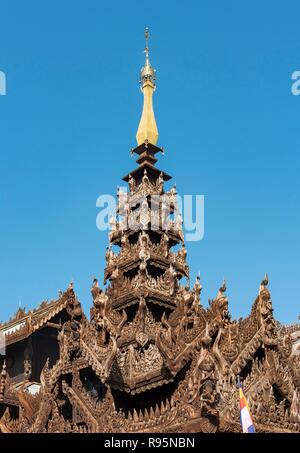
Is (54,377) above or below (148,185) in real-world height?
below

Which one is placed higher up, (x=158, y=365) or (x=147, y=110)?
(x=147, y=110)

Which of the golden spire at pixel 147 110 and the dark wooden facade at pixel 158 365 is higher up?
the golden spire at pixel 147 110

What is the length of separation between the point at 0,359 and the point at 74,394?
14462 mm

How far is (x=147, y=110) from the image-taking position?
33094mm

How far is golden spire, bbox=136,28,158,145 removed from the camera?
1270 inches

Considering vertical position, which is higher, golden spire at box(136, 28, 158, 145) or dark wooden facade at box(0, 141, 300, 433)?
golden spire at box(136, 28, 158, 145)

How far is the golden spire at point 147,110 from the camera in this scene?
3227cm

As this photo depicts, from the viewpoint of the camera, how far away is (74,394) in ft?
72.1

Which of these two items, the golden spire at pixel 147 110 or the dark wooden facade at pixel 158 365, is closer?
the dark wooden facade at pixel 158 365

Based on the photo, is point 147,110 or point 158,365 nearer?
point 158,365

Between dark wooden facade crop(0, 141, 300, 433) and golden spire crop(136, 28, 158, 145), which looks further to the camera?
golden spire crop(136, 28, 158, 145)

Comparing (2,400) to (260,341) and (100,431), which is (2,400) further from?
(260,341)
